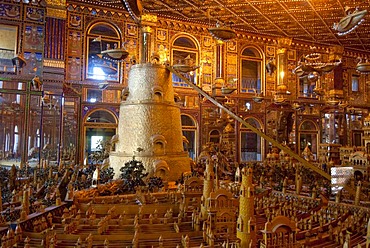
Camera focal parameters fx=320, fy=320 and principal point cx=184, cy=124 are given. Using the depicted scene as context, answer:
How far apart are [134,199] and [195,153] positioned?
348 inches

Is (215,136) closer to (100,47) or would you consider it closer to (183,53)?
(183,53)

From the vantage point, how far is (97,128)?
15.7 m

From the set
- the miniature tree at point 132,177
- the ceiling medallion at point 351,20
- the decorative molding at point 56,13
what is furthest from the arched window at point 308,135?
the decorative molding at point 56,13

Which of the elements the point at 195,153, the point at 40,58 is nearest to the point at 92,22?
the point at 40,58

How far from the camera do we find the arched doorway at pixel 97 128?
1489cm

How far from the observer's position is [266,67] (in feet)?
58.5

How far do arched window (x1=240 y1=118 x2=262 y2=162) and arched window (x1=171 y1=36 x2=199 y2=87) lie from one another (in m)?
4.25

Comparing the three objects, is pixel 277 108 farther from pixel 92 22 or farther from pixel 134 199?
pixel 134 199

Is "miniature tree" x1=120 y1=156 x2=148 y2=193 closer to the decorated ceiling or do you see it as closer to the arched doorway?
the arched doorway

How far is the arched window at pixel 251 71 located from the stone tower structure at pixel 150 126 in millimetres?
8079

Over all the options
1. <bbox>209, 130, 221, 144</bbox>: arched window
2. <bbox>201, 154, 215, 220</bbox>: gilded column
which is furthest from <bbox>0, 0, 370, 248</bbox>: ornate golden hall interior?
<bbox>209, 130, 221, 144</bbox>: arched window

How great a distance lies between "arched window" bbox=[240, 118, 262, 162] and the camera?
18078 millimetres

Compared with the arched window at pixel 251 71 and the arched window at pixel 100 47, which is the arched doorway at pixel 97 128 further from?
the arched window at pixel 251 71

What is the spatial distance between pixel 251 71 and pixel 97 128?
10.1m
